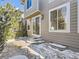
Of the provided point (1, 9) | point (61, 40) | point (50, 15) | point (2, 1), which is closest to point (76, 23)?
point (61, 40)

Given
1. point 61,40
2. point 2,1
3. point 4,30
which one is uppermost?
point 2,1

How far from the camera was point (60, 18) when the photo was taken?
37.6 feet

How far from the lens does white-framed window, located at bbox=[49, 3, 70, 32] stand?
33.7 feet

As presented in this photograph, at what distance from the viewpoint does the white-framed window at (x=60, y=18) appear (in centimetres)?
1027

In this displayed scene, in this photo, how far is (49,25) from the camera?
13883mm

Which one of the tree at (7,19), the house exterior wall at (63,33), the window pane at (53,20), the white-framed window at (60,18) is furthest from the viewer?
the window pane at (53,20)

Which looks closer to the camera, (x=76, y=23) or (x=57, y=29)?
(x=76, y=23)

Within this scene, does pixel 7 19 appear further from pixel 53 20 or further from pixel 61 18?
pixel 61 18

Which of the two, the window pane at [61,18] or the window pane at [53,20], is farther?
the window pane at [53,20]

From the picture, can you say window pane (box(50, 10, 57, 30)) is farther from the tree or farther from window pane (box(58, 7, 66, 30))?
the tree

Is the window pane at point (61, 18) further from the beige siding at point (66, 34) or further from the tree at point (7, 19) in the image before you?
the tree at point (7, 19)

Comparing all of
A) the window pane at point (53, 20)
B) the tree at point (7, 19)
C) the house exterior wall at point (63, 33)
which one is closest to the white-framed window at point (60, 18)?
the window pane at point (53, 20)

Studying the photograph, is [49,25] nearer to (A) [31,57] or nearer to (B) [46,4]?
(B) [46,4]

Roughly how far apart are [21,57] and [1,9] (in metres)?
4.33
